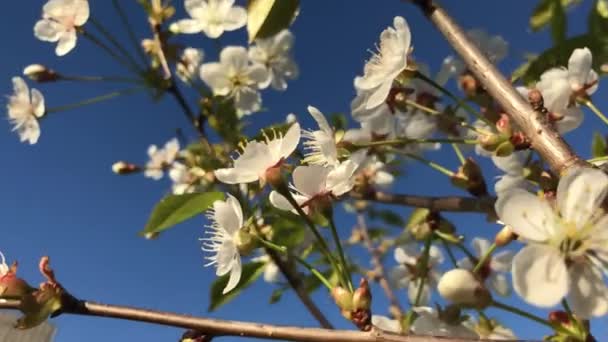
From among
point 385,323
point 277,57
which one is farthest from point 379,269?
point 385,323

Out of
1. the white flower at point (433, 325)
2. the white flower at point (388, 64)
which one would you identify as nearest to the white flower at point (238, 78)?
the white flower at point (388, 64)

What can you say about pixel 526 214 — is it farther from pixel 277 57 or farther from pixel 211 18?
pixel 277 57

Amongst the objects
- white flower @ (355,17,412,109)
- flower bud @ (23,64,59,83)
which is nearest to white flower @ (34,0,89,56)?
flower bud @ (23,64,59,83)

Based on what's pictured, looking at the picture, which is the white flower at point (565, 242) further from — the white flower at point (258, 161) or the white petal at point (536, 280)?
the white flower at point (258, 161)

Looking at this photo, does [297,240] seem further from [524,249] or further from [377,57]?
[524,249]

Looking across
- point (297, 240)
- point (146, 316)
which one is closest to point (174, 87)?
point (297, 240)

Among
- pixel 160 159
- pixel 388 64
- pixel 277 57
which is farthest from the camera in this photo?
pixel 160 159
